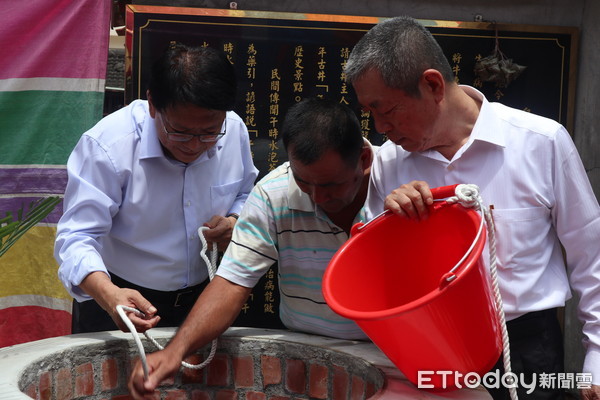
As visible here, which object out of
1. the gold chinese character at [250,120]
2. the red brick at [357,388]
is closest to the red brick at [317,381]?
the red brick at [357,388]

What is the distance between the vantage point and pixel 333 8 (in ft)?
13.6

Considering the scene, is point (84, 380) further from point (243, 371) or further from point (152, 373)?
point (243, 371)

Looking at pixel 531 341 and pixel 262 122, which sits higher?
pixel 262 122

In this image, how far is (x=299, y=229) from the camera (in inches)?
102

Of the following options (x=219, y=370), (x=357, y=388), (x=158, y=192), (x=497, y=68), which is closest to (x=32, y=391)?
(x=219, y=370)

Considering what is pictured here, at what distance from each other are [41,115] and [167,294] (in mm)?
1666

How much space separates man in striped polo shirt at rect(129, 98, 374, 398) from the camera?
2395 mm

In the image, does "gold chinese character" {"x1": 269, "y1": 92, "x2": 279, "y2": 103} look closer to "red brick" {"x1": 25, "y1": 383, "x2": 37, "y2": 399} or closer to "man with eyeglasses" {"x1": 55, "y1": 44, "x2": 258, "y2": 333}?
"man with eyeglasses" {"x1": 55, "y1": 44, "x2": 258, "y2": 333}

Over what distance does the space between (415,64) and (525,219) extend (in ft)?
1.88

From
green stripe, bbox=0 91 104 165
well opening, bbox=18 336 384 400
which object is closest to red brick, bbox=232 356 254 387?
well opening, bbox=18 336 384 400

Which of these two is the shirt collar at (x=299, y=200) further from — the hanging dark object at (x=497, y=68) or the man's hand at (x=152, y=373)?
the hanging dark object at (x=497, y=68)

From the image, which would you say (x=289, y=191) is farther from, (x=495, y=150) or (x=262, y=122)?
(x=262, y=122)

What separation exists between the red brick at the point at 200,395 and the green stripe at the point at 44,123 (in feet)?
6.57

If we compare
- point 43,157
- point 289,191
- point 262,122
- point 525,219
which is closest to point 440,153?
point 525,219
